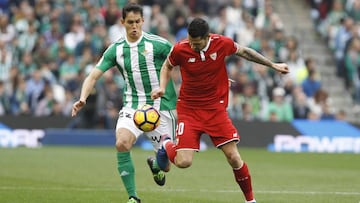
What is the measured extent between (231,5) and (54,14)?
18.4ft

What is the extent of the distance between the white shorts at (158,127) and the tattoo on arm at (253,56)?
5.64 ft

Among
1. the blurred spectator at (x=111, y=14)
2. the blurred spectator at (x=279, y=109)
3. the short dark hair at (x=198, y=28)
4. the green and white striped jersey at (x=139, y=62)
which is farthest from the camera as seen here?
the blurred spectator at (x=111, y=14)

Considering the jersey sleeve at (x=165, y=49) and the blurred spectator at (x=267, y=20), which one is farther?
the blurred spectator at (x=267, y=20)

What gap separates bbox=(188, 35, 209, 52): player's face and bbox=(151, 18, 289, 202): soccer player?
0.01 meters

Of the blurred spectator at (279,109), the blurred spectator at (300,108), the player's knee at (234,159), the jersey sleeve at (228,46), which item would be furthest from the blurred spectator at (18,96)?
the player's knee at (234,159)

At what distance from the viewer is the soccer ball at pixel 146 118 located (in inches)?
489

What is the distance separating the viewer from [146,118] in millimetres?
12445

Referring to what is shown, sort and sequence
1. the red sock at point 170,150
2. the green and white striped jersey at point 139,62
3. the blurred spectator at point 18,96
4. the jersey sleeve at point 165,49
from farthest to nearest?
1. the blurred spectator at point 18,96
2. the jersey sleeve at point 165,49
3. the green and white striped jersey at point 139,62
4. the red sock at point 170,150

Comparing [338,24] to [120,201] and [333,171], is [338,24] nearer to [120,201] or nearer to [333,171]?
[333,171]

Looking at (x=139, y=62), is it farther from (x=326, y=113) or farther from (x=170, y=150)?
(x=326, y=113)

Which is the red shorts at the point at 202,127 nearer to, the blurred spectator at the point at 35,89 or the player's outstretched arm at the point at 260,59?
the player's outstretched arm at the point at 260,59

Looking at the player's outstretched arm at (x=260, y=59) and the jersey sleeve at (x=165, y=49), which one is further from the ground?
the jersey sleeve at (x=165, y=49)

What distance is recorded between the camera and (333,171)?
18.6m

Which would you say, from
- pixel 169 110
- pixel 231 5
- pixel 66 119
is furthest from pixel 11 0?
pixel 169 110
